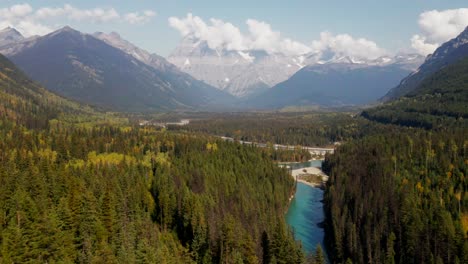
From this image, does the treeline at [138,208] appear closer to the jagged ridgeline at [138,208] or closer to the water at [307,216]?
the jagged ridgeline at [138,208]

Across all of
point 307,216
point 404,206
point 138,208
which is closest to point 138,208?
point 138,208

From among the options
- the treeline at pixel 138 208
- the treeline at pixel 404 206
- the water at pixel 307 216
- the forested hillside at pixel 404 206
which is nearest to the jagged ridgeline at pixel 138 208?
the treeline at pixel 138 208

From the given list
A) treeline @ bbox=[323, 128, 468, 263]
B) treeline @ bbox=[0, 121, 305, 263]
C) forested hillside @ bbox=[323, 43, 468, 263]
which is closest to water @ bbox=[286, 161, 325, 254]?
forested hillside @ bbox=[323, 43, 468, 263]

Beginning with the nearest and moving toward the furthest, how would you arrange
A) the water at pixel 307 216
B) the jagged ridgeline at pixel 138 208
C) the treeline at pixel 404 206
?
1. the jagged ridgeline at pixel 138 208
2. the treeline at pixel 404 206
3. the water at pixel 307 216

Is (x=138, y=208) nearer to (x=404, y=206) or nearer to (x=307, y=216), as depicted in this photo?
(x=307, y=216)

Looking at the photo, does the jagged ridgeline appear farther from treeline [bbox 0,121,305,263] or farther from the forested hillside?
the forested hillside
